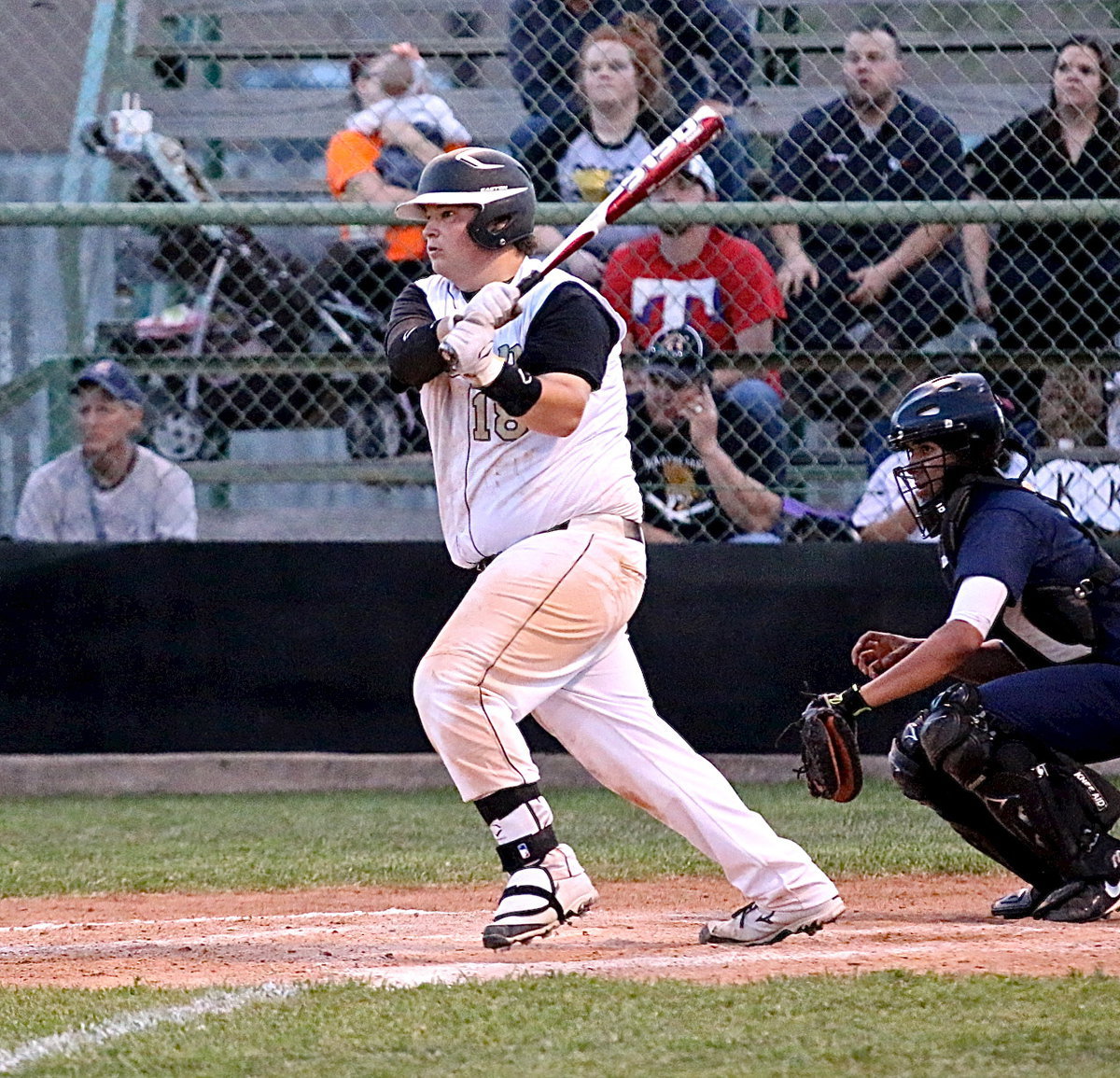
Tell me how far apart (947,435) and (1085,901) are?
116cm

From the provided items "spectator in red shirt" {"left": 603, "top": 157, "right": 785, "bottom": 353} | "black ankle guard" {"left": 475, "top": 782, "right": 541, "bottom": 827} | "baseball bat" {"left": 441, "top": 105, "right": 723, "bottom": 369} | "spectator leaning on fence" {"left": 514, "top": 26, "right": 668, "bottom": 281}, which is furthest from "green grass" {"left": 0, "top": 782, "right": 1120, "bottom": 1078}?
"spectator leaning on fence" {"left": 514, "top": 26, "right": 668, "bottom": 281}

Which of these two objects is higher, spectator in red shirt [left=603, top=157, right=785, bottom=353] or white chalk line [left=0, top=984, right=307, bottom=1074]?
spectator in red shirt [left=603, top=157, right=785, bottom=353]

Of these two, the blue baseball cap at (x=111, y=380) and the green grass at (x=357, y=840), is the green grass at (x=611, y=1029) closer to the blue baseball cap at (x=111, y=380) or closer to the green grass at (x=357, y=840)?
the green grass at (x=357, y=840)

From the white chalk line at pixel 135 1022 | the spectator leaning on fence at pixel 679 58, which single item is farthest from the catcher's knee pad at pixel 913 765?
the spectator leaning on fence at pixel 679 58

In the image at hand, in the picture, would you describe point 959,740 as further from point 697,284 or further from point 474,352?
point 697,284

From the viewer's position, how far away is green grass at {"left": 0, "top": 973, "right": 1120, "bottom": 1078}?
2936mm

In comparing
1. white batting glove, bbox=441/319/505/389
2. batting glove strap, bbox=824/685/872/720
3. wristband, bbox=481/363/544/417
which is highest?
white batting glove, bbox=441/319/505/389

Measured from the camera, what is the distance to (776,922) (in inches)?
162

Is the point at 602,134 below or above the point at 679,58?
below

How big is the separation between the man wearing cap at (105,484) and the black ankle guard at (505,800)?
376 cm

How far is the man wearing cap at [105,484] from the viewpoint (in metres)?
7.46

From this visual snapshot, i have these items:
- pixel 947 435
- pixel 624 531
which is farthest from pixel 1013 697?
pixel 624 531

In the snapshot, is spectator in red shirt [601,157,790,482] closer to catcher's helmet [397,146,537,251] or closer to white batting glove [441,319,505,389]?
catcher's helmet [397,146,537,251]

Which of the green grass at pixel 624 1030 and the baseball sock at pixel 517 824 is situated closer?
the green grass at pixel 624 1030
